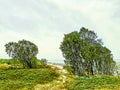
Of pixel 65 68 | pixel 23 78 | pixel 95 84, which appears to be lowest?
pixel 95 84

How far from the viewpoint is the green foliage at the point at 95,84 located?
3132 inches

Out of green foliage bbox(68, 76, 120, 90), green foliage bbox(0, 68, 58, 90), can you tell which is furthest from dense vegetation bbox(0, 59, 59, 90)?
green foliage bbox(68, 76, 120, 90)

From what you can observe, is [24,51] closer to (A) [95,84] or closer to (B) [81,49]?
(B) [81,49]

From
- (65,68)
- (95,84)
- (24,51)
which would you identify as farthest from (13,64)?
(95,84)

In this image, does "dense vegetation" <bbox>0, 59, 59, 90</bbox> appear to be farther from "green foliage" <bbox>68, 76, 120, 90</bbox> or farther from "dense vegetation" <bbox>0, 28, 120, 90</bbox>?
"green foliage" <bbox>68, 76, 120, 90</bbox>

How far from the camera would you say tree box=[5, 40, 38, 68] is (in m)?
110

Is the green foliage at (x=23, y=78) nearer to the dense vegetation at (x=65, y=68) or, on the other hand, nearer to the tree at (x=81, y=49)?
the dense vegetation at (x=65, y=68)

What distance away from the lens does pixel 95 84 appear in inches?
3317

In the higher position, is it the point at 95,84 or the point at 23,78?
the point at 23,78

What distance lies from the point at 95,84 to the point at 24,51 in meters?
36.4

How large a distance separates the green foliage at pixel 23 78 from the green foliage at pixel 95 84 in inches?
380

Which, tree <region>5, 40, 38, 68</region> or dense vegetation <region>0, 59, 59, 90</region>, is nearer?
dense vegetation <region>0, 59, 59, 90</region>

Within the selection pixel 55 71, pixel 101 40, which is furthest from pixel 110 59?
pixel 55 71

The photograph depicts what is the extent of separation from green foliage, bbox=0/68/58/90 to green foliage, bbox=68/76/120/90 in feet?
31.7
